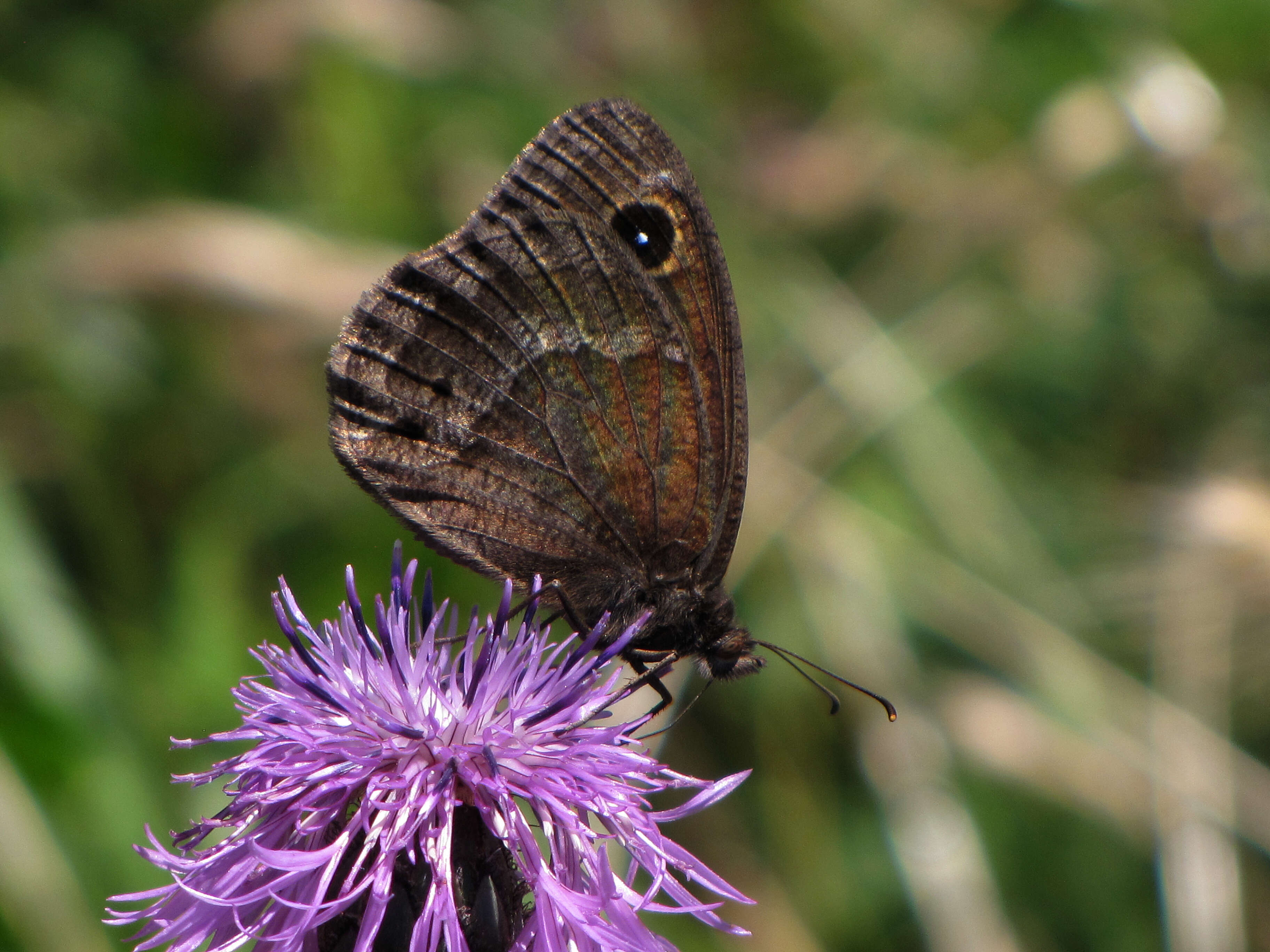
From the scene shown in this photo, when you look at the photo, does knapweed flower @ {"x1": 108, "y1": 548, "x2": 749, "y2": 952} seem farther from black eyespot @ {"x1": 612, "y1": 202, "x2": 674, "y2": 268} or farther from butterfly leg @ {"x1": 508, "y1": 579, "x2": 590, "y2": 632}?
black eyespot @ {"x1": 612, "y1": 202, "x2": 674, "y2": 268}

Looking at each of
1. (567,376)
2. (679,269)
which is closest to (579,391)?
(567,376)

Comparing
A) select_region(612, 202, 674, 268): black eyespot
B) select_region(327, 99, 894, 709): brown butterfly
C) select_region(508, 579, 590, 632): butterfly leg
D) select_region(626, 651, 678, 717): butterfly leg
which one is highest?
select_region(612, 202, 674, 268): black eyespot

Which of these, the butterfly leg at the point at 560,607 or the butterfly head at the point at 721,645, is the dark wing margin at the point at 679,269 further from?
the butterfly leg at the point at 560,607

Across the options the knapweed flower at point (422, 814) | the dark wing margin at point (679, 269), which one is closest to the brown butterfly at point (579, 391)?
the dark wing margin at point (679, 269)

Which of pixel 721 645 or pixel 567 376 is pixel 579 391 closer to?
pixel 567 376

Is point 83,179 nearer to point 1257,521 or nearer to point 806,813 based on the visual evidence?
point 806,813

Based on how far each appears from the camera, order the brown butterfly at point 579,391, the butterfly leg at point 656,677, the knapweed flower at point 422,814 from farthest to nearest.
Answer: the brown butterfly at point 579,391, the butterfly leg at point 656,677, the knapweed flower at point 422,814

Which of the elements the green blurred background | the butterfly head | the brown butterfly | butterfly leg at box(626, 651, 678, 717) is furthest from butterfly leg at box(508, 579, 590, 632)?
the green blurred background
